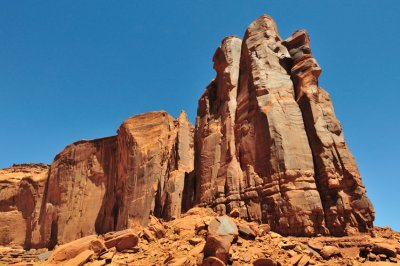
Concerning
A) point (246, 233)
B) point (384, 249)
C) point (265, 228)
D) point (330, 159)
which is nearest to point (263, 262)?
point (246, 233)

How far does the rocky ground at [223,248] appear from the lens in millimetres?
14188

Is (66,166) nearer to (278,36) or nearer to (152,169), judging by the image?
(152,169)

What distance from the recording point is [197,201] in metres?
23.7

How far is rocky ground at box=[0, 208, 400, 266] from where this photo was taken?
1419cm

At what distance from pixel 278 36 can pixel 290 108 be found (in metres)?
6.95

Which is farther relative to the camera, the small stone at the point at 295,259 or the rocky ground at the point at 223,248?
the rocky ground at the point at 223,248

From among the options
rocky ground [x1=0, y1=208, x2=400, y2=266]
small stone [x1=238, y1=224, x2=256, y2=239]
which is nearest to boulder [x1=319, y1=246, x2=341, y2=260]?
rocky ground [x1=0, y1=208, x2=400, y2=266]

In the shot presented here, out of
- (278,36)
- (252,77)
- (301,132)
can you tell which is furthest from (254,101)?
(278,36)

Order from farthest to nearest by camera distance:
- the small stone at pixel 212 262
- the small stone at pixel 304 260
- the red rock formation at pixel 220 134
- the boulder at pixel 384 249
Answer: the red rock formation at pixel 220 134 → the boulder at pixel 384 249 → the small stone at pixel 304 260 → the small stone at pixel 212 262

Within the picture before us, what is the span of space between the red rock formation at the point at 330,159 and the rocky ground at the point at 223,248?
1.22 meters

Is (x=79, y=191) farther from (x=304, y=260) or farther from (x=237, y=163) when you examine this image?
(x=304, y=260)

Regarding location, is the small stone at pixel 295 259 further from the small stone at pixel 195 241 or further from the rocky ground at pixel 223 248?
the small stone at pixel 195 241

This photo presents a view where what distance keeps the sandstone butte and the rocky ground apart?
145 cm

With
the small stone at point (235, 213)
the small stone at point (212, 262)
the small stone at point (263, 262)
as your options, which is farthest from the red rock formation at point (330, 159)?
the small stone at point (212, 262)
